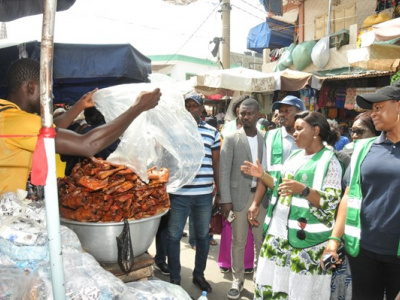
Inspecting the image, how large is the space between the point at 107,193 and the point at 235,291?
2282mm

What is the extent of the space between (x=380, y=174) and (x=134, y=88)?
1.65m

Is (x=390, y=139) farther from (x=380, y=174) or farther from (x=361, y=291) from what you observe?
(x=361, y=291)

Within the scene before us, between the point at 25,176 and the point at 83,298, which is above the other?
the point at 25,176

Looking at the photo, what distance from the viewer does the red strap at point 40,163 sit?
104 centimetres

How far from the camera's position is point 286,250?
9.04ft

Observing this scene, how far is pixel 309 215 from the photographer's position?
267cm

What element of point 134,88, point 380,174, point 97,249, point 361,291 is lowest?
point 361,291

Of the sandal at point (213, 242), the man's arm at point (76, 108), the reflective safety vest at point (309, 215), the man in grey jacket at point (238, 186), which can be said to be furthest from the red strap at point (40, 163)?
the sandal at point (213, 242)

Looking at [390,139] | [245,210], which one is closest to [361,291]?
[390,139]

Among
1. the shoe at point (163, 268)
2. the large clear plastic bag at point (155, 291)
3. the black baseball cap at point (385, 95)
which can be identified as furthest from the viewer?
the shoe at point (163, 268)

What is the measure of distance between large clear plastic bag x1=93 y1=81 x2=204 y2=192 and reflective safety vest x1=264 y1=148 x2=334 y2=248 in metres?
0.94

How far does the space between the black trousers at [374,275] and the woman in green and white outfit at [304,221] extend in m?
0.30

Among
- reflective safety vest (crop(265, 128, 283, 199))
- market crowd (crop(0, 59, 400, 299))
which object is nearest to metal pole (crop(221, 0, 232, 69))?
market crowd (crop(0, 59, 400, 299))

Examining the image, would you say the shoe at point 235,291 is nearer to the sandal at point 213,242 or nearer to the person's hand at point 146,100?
the sandal at point 213,242
